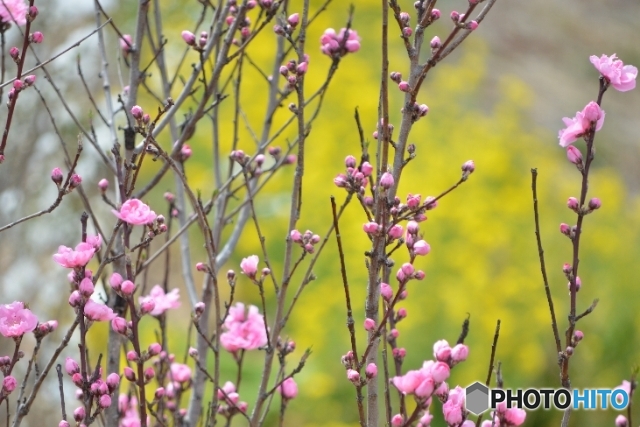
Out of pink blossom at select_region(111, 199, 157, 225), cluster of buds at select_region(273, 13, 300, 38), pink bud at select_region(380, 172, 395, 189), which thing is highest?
cluster of buds at select_region(273, 13, 300, 38)

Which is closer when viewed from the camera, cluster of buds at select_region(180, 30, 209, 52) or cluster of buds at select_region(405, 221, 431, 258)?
cluster of buds at select_region(405, 221, 431, 258)

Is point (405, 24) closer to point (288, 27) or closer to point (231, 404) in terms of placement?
point (288, 27)

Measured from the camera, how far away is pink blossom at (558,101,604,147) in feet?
4.05

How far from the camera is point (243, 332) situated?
5.26 feet

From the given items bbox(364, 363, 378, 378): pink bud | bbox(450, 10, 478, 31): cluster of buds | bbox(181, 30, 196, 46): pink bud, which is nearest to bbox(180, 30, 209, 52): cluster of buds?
bbox(181, 30, 196, 46): pink bud

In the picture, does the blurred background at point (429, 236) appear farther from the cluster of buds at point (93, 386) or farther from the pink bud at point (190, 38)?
the cluster of buds at point (93, 386)

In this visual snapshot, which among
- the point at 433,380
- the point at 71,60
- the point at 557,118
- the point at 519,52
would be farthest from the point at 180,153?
the point at 519,52

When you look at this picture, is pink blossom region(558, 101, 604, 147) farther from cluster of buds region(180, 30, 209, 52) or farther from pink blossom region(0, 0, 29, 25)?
pink blossom region(0, 0, 29, 25)

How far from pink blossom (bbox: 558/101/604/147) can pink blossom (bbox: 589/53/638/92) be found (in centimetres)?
7

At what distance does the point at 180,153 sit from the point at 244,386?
3122 millimetres

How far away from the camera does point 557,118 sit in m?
10.2

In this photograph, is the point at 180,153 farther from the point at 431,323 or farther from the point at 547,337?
the point at 547,337

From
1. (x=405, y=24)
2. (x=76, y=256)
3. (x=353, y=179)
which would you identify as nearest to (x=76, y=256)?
(x=76, y=256)

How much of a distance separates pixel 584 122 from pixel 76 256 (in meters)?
0.90
